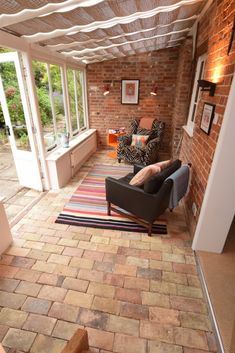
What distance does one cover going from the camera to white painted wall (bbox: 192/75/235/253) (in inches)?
65.4

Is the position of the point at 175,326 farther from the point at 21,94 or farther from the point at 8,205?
the point at 21,94

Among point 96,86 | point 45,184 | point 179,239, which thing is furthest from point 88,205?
point 96,86

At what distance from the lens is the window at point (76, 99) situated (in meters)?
4.47

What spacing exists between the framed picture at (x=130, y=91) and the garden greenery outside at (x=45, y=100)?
122 centimetres

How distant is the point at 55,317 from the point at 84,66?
5.12m

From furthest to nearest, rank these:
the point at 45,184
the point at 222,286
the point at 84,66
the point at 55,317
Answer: the point at 84,66 → the point at 45,184 → the point at 222,286 → the point at 55,317

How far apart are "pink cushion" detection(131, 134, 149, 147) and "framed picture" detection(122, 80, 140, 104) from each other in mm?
1129

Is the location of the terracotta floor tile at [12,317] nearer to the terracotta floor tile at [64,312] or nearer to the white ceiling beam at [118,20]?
the terracotta floor tile at [64,312]

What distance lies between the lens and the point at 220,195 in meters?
1.90

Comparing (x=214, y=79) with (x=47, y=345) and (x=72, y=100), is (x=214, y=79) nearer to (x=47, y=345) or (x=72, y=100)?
(x=47, y=345)

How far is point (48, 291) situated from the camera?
181 cm

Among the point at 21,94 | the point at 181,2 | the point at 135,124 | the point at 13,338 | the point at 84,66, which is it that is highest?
the point at 181,2

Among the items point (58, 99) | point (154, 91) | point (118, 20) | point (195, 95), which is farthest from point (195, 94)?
point (58, 99)

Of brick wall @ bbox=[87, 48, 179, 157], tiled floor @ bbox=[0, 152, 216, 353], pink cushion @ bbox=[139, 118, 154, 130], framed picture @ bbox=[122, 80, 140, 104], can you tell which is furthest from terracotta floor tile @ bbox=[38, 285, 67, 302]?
framed picture @ bbox=[122, 80, 140, 104]
